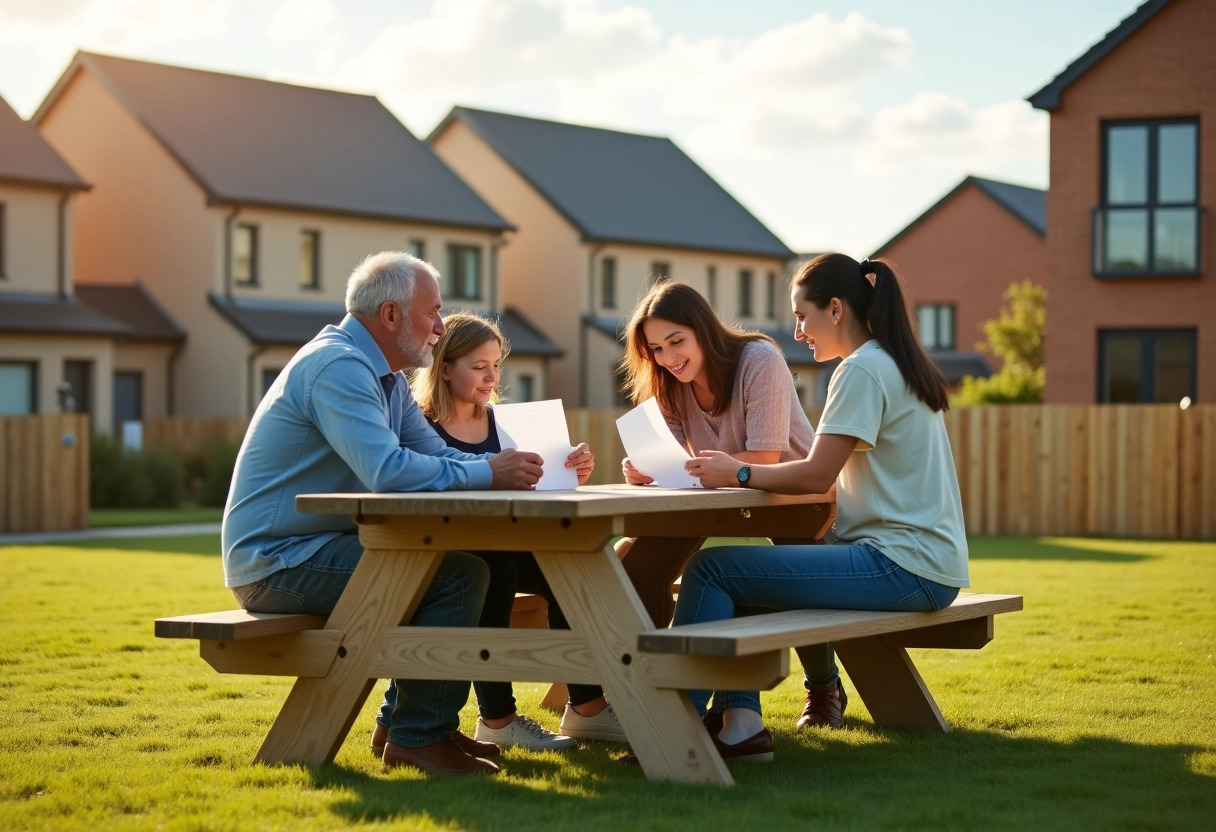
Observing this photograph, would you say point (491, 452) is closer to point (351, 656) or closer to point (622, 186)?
point (351, 656)

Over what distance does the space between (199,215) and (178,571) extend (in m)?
22.4

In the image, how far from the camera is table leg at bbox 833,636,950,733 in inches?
261

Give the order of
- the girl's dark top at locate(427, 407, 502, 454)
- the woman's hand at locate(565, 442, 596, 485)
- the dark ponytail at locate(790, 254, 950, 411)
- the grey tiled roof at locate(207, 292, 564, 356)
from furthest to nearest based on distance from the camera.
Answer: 1. the grey tiled roof at locate(207, 292, 564, 356)
2. the girl's dark top at locate(427, 407, 502, 454)
3. the woman's hand at locate(565, 442, 596, 485)
4. the dark ponytail at locate(790, 254, 950, 411)

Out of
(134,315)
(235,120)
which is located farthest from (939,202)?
(134,315)

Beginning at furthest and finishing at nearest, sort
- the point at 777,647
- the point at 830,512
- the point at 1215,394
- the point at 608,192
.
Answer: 1. the point at 608,192
2. the point at 1215,394
3. the point at 830,512
4. the point at 777,647

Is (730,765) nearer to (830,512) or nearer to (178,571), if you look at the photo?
(830,512)

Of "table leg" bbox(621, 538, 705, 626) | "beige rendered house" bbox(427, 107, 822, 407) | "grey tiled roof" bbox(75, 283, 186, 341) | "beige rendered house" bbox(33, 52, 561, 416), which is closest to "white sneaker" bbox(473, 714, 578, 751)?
"table leg" bbox(621, 538, 705, 626)

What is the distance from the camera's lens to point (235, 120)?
3919 centimetres

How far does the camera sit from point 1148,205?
2648 cm

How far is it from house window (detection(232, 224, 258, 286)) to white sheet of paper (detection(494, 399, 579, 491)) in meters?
31.3

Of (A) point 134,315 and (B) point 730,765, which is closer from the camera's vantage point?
(B) point 730,765

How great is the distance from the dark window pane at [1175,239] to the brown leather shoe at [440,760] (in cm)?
2319

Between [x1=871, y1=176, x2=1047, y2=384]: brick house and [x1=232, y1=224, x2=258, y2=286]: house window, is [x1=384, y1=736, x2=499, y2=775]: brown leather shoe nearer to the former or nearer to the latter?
[x1=232, y1=224, x2=258, y2=286]: house window

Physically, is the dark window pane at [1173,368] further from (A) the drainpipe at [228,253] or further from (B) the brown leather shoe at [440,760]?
(B) the brown leather shoe at [440,760]
